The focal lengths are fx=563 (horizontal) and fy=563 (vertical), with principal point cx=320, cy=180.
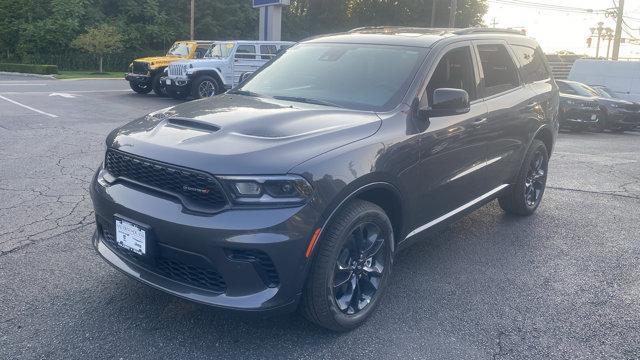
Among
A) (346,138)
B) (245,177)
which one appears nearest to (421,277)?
(346,138)

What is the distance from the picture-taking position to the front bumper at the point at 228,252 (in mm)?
2877

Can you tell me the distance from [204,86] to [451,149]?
1395cm

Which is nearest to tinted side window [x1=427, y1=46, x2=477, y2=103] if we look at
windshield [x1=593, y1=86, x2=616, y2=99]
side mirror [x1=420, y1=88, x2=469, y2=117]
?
side mirror [x1=420, y1=88, x2=469, y2=117]

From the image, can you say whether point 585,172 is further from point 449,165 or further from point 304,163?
A: point 304,163

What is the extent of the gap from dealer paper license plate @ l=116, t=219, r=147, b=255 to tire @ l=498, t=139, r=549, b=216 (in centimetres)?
365

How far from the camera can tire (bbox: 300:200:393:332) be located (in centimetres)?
314

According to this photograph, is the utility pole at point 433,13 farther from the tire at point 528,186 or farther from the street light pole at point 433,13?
the tire at point 528,186

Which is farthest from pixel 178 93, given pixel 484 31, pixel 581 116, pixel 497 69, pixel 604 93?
pixel 497 69

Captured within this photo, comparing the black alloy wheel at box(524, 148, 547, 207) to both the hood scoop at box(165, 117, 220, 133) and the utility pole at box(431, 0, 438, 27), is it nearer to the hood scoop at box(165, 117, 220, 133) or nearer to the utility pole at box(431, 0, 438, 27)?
the hood scoop at box(165, 117, 220, 133)

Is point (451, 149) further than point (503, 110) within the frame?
No

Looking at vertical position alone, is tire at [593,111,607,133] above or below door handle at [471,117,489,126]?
below

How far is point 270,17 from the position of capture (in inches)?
648

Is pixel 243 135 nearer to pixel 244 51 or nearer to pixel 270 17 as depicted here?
pixel 270 17

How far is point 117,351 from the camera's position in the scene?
3.12 m
